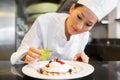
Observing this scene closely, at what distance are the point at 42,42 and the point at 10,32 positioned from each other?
4.75 ft

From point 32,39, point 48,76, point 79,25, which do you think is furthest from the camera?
point 32,39

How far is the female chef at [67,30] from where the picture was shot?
76 centimetres

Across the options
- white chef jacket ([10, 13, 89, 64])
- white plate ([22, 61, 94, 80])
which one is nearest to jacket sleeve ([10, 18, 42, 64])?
white chef jacket ([10, 13, 89, 64])

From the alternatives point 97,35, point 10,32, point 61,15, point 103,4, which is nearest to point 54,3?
point 10,32

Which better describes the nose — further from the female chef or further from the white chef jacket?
the white chef jacket

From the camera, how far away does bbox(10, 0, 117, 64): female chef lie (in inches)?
30.1

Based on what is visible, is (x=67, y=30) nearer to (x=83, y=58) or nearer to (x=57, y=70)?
(x=83, y=58)

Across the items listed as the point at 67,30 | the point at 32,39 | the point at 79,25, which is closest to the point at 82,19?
the point at 79,25

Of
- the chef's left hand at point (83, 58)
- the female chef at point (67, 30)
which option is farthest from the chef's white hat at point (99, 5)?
the chef's left hand at point (83, 58)

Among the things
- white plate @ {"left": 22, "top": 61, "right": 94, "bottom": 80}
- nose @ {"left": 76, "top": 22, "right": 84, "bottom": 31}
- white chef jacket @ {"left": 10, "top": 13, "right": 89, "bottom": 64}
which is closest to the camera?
white plate @ {"left": 22, "top": 61, "right": 94, "bottom": 80}

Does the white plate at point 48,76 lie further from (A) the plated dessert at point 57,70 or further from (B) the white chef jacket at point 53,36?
(B) the white chef jacket at point 53,36

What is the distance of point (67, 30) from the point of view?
2.96ft

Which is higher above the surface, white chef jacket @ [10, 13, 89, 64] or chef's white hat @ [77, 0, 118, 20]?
chef's white hat @ [77, 0, 118, 20]

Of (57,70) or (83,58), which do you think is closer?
(57,70)
